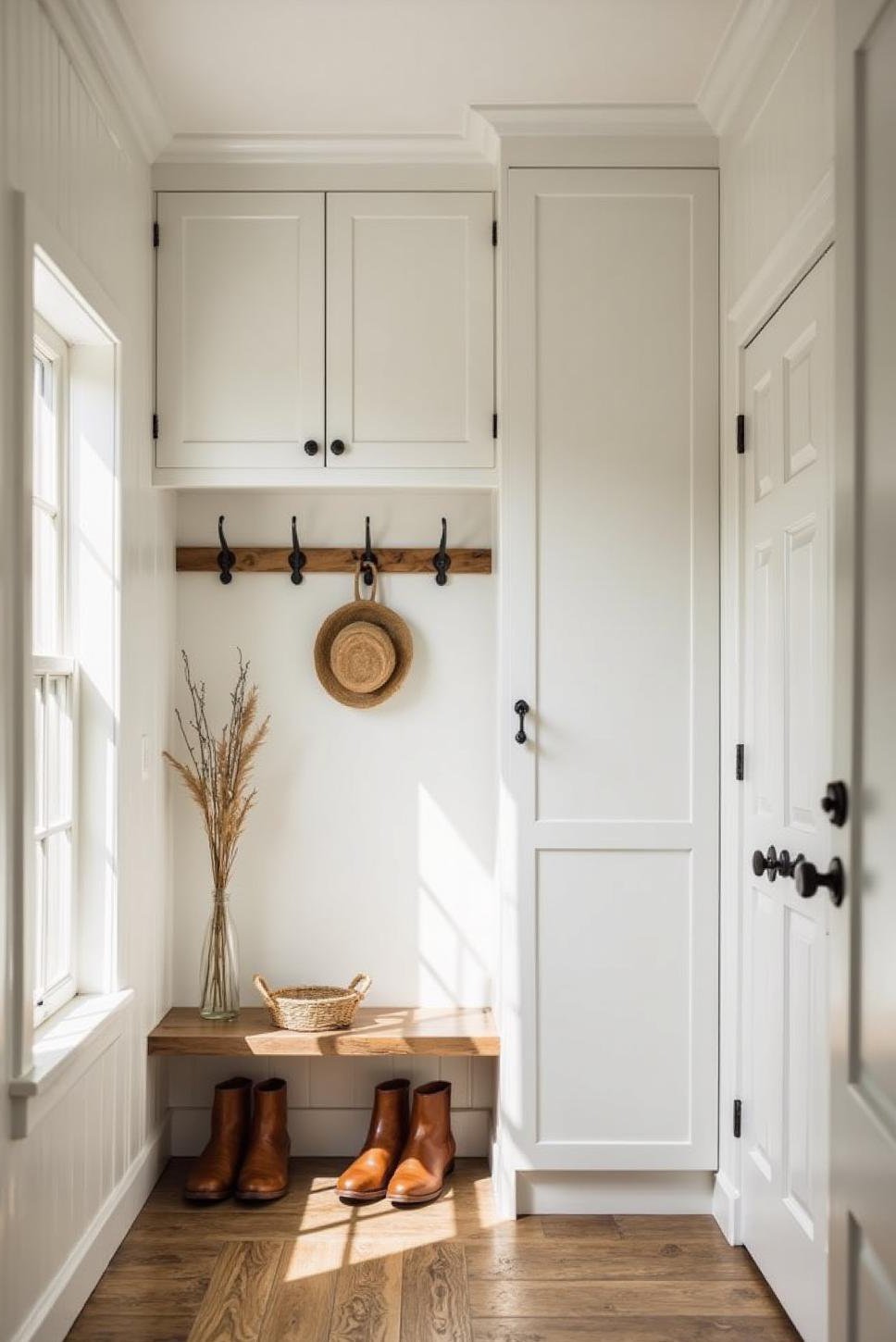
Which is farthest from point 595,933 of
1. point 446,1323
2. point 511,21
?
point 511,21

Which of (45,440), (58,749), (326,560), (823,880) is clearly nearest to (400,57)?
(45,440)

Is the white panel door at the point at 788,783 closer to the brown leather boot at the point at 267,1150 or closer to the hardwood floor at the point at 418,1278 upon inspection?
the hardwood floor at the point at 418,1278

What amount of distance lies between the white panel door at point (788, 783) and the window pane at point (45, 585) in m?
1.51

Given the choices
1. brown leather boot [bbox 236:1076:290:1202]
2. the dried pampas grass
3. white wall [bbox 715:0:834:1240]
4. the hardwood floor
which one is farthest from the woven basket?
white wall [bbox 715:0:834:1240]

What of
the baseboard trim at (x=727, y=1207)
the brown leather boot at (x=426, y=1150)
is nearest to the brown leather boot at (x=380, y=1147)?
the brown leather boot at (x=426, y=1150)

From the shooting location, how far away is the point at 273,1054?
2.79m

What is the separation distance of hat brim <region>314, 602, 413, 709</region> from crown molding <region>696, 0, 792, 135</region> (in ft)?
4.71

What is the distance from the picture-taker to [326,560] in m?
3.11

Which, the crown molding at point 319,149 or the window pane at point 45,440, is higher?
the crown molding at point 319,149

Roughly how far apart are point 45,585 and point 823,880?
1.79 m

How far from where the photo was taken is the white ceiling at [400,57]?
90.5 inches

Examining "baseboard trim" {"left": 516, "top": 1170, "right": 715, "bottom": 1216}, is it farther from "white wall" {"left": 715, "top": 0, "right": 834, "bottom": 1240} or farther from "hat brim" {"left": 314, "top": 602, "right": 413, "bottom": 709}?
"hat brim" {"left": 314, "top": 602, "right": 413, "bottom": 709}

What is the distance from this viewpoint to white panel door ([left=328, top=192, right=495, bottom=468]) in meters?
2.87

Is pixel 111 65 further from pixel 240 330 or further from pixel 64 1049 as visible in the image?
pixel 64 1049
